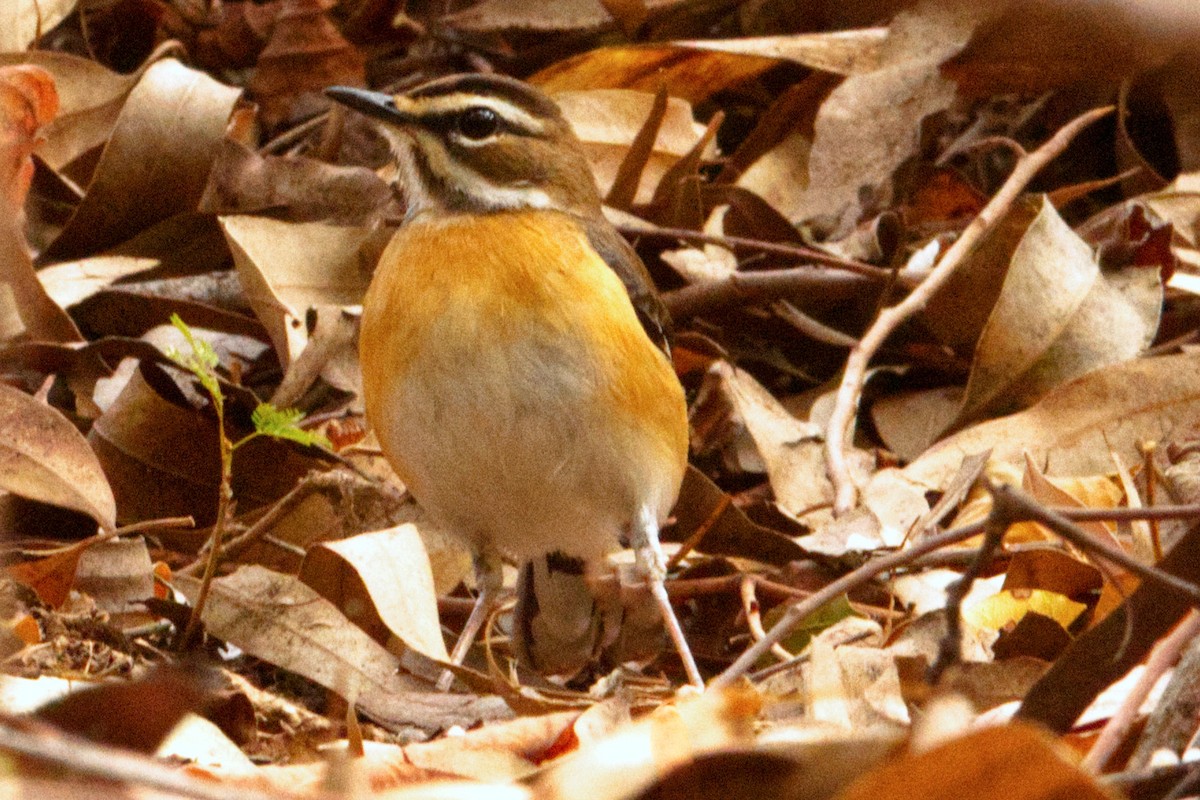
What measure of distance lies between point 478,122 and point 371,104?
1.29 feet

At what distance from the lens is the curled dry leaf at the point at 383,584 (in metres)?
4.84

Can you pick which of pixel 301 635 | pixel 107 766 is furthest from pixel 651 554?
pixel 107 766

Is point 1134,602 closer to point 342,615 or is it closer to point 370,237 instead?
point 342,615

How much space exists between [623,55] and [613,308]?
2718mm

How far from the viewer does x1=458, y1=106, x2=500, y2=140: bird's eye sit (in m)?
6.14

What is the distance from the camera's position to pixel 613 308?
5.59 m

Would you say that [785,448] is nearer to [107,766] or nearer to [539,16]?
[539,16]

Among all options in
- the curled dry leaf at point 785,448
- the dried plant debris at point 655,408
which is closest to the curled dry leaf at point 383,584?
the dried plant debris at point 655,408

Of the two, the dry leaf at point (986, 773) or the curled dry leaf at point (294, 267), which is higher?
the dry leaf at point (986, 773)

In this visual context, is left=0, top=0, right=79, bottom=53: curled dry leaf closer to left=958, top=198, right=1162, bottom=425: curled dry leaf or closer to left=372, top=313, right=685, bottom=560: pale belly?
left=372, top=313, right=685, bottom=560: pale belly

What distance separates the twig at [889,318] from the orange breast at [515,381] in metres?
0.73

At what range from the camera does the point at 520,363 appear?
17.6 feet

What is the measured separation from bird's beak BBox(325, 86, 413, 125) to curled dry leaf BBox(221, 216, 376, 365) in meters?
0.91

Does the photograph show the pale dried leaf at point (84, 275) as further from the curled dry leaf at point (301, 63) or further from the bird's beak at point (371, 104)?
the curled dry leaf at point (301, 63)
